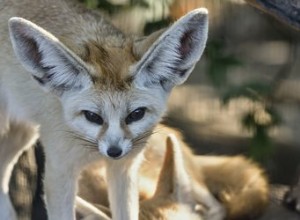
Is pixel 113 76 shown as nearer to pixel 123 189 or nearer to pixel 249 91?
pixel 123 189

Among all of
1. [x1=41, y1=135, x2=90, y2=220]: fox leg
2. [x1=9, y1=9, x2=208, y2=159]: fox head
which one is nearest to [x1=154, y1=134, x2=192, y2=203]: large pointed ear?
[x1=41, y1=135, x2=90, y2=220]: fox leg

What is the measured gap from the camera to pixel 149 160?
719 centimetres

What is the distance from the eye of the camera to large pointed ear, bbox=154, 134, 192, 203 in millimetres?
6441

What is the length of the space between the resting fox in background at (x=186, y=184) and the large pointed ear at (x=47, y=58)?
1.36 meters

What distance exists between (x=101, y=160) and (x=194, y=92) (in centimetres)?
271

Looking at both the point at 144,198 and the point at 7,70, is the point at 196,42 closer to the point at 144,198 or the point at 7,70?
the point at 7,70

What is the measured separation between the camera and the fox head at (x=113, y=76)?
485cm

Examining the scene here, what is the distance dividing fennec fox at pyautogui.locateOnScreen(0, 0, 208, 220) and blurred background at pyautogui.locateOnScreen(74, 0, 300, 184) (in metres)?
1.58

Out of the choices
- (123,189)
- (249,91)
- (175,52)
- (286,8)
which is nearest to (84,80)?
(175,52)

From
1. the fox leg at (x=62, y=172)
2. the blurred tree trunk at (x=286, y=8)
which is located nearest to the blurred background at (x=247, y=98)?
the blurred tree trunk at (x=286, y=8)

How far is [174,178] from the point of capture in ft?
21.4

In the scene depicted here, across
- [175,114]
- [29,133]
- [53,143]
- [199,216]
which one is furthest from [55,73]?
[175,114]

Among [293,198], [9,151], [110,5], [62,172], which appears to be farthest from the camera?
[293,198]

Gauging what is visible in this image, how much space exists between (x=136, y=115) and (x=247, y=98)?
2196 mm
